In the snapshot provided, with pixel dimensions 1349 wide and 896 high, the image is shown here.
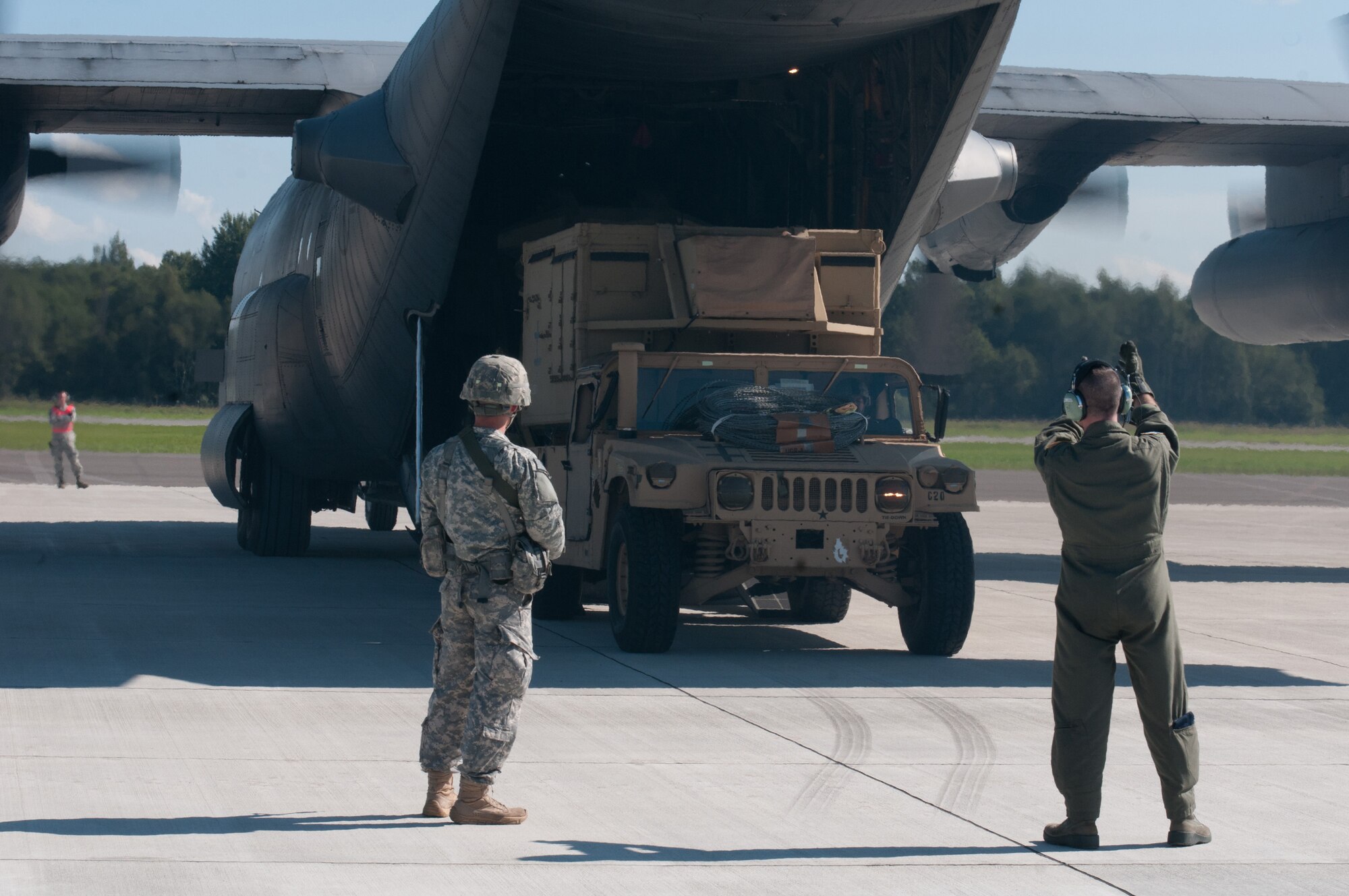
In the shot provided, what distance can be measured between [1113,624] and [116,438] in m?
52.6

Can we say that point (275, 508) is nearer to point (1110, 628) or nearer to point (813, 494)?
point (813, 494)

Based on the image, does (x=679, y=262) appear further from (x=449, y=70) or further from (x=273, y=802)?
(x=273, y=802)

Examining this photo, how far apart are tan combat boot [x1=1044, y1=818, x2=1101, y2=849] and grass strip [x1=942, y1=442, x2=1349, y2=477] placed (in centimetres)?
3907

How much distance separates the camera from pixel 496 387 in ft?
20.5

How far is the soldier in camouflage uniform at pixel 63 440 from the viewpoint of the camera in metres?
30.3

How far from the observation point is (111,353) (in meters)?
45.4

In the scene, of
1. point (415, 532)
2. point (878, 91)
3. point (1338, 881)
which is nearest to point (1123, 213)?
point (878, 91)

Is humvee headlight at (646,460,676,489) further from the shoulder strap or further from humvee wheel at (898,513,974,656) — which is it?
the shoulder strap

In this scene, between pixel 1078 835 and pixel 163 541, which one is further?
pixel 163 541

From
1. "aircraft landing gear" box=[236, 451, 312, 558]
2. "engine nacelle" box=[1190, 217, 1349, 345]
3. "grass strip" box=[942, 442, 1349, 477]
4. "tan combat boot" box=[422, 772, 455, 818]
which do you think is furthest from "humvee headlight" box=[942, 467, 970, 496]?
"grass strip" box=[942, 442, 1349, 477]

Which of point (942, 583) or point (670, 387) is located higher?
point (670, 387)

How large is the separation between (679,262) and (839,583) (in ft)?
8.74

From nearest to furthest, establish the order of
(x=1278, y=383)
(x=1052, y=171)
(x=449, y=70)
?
1. (x=449, y=70)
2. (x=1052, y=171)
3. (x=1278, y=383)

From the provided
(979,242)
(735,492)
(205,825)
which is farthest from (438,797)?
(979,242)
